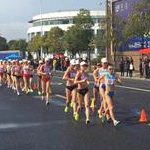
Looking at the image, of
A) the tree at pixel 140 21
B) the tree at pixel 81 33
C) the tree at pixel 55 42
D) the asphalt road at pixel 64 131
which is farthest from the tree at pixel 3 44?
the asphalt road at pixel 64 131

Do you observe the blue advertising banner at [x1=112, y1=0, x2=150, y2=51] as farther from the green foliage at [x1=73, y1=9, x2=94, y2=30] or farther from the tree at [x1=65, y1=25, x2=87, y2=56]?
the tree at [x1=65, y1=25, x2=87, y2=56]

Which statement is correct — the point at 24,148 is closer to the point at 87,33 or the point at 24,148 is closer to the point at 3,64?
the point at 3,64

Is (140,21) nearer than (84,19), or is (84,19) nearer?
(140,21)

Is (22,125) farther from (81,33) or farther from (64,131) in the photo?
(81,33)

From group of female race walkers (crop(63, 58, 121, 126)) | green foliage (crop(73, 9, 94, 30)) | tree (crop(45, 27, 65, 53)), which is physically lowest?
group of female race walkers (crop(63, 58, 121, 126))

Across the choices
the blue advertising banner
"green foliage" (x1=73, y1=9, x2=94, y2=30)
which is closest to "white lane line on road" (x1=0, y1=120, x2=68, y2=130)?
the blue advertising banner

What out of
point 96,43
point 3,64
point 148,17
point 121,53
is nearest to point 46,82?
point 3,64

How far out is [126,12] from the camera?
6341 cm

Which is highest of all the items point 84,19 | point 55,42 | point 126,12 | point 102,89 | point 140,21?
point 126,12

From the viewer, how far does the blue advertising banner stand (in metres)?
60.1

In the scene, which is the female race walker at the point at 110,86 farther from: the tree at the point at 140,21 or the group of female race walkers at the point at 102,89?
the tree at the point at 140,21

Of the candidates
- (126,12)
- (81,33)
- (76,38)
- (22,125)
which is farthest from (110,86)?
(76,38)

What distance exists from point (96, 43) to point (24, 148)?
49142 mm

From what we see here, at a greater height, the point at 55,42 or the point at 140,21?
the point at 140,21
